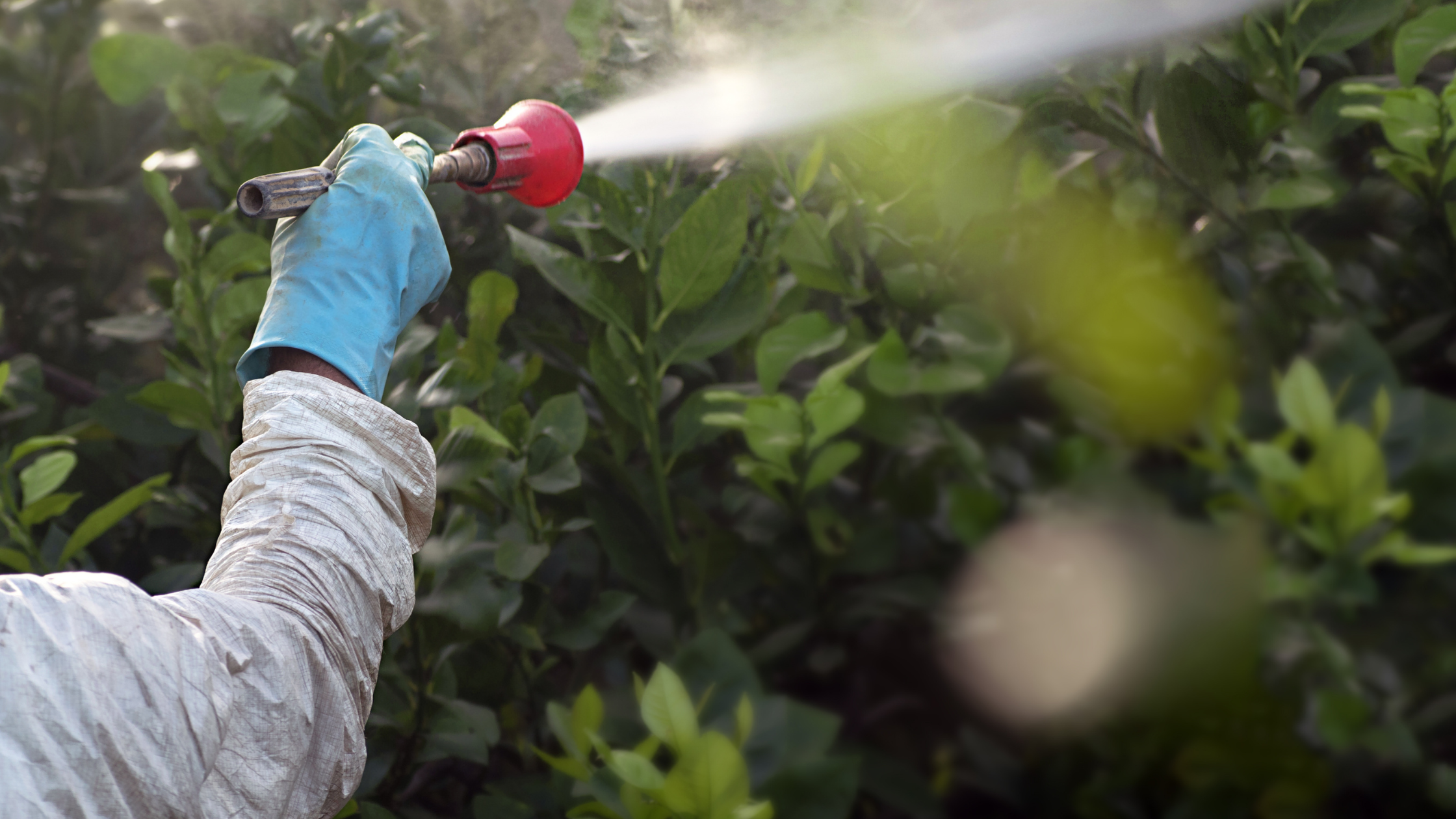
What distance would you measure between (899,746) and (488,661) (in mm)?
481

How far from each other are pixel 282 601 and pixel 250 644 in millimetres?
37

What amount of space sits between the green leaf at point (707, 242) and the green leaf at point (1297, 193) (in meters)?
0.47

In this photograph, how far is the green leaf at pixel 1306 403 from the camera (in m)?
0.89

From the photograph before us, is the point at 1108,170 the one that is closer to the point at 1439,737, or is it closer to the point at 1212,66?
the point at 1212,66

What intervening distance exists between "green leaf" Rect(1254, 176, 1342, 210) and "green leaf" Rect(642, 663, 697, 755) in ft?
2.23

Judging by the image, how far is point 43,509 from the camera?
3.36 ft

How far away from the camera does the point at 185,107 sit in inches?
51.2

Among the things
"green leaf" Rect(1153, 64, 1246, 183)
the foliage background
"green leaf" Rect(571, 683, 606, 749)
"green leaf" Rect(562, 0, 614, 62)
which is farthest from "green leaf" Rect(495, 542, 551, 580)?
"green leaf" Rect(1153, 64, 1246, 183)

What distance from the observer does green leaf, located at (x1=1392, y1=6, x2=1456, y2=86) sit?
3.22 ft

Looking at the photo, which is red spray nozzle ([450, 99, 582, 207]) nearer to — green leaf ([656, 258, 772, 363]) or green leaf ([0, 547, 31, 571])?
green leaf ([656, 258, 772, 363])

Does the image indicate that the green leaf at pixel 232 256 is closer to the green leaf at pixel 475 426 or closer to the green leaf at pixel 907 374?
the green leaf at pixel 475 426

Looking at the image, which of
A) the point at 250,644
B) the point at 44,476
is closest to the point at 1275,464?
the point at 250,644

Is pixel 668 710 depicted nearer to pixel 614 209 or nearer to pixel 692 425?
pixel 692 425

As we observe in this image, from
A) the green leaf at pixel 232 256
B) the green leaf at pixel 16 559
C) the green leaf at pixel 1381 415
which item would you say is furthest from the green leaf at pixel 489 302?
the green leaf at pixel 1381 415
